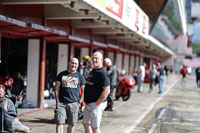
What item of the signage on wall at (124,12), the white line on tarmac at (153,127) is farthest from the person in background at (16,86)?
the white line on tarmac at (153,127)

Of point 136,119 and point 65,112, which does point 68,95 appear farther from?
point 136,119

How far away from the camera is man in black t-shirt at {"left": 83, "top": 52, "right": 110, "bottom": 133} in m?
5.67

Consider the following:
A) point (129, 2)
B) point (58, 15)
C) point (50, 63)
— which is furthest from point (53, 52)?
point (58, 15)

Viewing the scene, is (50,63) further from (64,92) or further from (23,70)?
(64,92)

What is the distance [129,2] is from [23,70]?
6269 mm

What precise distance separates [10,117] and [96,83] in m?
1.51

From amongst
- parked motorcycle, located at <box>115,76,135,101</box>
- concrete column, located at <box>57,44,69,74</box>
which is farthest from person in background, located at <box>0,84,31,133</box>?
parked motorcycle, located at <box>115,76,135,101</box>

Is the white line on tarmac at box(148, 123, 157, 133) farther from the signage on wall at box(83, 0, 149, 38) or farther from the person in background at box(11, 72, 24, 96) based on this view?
the person in background at box(11, 72, 24, 96)

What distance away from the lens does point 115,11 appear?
12539 mm

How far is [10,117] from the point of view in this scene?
18.8ft

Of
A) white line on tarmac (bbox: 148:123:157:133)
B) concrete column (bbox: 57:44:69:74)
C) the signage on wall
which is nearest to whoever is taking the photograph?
white line on tarmac (bbox: 148:123:157:133)

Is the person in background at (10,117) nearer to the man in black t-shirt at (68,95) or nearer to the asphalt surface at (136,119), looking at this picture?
the man in black t-shirt at (68,95)

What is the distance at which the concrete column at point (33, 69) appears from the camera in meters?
12.0

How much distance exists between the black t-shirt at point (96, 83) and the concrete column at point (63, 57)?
345 inches
